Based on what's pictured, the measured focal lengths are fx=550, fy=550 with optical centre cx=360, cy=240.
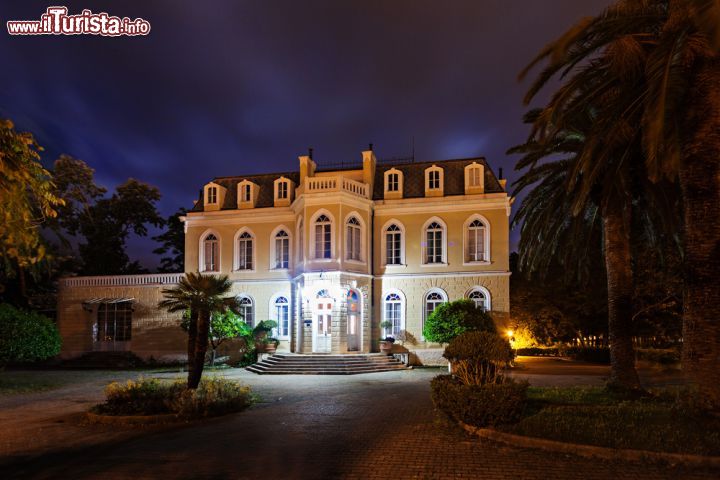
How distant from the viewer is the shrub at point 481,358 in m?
11.4

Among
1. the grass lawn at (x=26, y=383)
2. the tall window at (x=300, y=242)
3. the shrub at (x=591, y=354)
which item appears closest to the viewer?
the grass lawn at (x=26, y=383)

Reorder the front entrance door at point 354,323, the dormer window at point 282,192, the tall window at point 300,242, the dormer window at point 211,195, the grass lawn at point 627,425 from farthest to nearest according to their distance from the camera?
the dormer window at point 211,195
the dormer window at point 282,192
the tall window at point 300,242
the front entrance door at point 354,323
the grass lawn at point 627,425

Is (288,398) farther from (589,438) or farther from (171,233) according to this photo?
(171,233)

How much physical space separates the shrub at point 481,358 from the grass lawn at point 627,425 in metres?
1.07

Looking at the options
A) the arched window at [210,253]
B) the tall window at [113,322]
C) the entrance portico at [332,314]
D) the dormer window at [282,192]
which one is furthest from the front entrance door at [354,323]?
the tall window at [113,322]

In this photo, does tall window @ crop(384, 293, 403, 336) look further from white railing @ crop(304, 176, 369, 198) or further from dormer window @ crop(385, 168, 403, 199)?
white railing @ crop(304, 176, 369, 198)

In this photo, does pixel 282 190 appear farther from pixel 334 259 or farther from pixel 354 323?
pixel 354 323

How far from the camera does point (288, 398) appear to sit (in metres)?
15.8

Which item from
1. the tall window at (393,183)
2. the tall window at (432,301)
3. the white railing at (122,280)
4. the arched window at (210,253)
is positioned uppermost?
the tall window at (393,183)

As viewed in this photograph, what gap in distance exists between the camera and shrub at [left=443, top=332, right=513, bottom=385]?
37.3ft

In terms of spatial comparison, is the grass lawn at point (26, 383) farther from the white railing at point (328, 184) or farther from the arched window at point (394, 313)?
the arched window at point (394, 313)

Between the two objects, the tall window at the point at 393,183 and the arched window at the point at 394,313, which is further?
the tall window at the point at 393,183

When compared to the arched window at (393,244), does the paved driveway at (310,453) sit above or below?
below

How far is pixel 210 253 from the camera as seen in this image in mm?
30766
